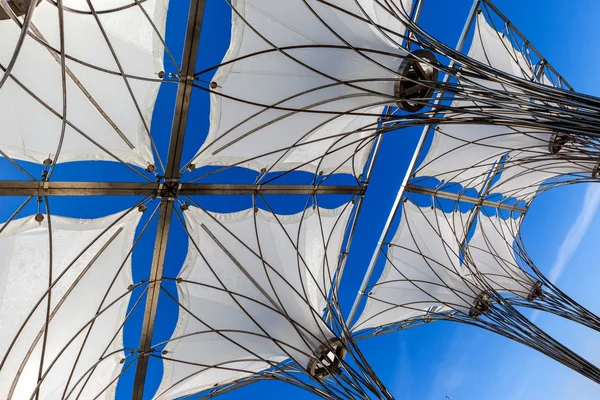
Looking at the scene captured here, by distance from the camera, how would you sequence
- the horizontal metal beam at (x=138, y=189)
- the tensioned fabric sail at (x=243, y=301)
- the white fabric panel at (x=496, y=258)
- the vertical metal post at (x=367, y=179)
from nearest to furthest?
1. the horizontal metal beam at (x=138, y=189)
2. the tensioned fabric sail at (x=243, y=301)
3. the vertical metal post at (x=367, y=179)
4. the white fabric panel at (x=496, y=258)

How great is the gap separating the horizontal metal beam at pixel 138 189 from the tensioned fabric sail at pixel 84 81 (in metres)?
1.00

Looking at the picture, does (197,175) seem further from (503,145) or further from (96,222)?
(503,145)

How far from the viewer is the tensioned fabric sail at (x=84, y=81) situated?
1120cm

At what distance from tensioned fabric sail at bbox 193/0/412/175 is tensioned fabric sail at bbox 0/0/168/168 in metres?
2.23

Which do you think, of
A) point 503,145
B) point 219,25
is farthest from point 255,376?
point 503,145

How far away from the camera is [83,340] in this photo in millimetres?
14914

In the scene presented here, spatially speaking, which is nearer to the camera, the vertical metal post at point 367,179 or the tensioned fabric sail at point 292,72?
the tensioned fabric sail at point 292,72

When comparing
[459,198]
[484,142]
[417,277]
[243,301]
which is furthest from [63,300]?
[459,198]

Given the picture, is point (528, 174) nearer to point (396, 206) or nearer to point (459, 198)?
point (459, 198)

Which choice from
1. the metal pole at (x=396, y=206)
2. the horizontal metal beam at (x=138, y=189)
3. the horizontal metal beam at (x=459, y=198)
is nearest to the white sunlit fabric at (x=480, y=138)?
the metal pole at (x=396, y=206)

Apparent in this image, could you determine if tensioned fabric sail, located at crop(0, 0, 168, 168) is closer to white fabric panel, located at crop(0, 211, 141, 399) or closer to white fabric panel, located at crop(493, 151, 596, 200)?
white fabric panel, located at crop(0, 211, 141, 399)

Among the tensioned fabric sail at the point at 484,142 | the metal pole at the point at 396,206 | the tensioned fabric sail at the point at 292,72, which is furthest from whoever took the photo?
the tensioned fabric sail at the point at 484,142

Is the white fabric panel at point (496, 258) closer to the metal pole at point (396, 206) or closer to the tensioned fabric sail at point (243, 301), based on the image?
the metal pole at point (396, 206)

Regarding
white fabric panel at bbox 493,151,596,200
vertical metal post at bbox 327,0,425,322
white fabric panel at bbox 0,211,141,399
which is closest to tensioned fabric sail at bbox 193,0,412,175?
vertical metal post at bbox 327,0,425,322
